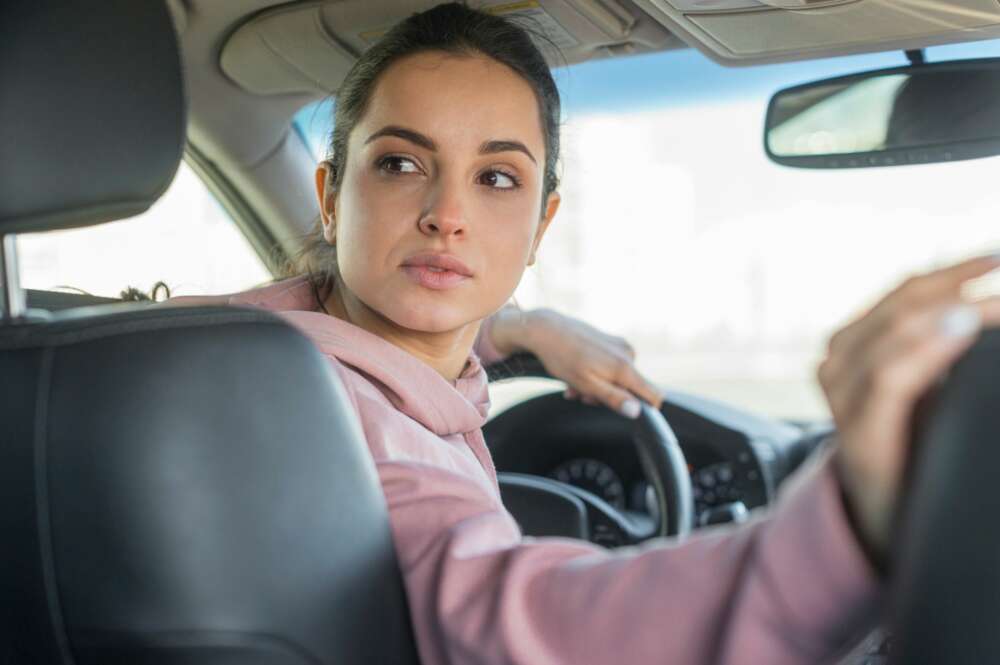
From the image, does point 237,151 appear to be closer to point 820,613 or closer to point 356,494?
point 356,494

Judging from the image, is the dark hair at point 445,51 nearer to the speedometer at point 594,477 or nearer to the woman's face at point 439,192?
the woman's face at point 439,192

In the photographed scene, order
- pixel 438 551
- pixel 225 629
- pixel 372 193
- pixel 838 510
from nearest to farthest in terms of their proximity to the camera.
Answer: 1. pixel 838 510
2. pixel 225 629
3. pixel 438 551
4. pixel 372 193

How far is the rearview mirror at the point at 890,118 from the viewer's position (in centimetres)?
187

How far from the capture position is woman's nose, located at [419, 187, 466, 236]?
63.0 inches

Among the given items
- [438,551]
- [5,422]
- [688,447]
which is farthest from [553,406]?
[5,422]

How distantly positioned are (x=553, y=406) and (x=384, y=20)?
3.25ft

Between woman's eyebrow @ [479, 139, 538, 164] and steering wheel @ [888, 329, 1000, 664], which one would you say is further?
woman's eyebrow @ [479, 139, 538, 164]

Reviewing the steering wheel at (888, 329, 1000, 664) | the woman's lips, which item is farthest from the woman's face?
the steering wheel at (888, 329, 1000, 664)

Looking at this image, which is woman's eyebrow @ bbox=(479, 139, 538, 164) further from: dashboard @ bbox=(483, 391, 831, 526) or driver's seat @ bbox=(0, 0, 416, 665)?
dashboard @ bbox=(483, 391, 831, 526)

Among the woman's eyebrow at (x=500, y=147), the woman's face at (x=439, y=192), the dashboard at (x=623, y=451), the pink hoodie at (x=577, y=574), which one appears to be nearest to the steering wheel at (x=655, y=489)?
the dashboard at (x=623, y=451)

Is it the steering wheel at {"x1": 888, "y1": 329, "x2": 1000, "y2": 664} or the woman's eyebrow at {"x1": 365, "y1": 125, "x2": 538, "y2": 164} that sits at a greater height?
the woman's eyebrow at {"x1": 365, "y1": 125, "x2": 538, "y2": 164}

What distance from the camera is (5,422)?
1088 mm

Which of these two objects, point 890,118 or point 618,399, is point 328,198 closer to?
point 618,399

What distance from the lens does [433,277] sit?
1621 millimetres
